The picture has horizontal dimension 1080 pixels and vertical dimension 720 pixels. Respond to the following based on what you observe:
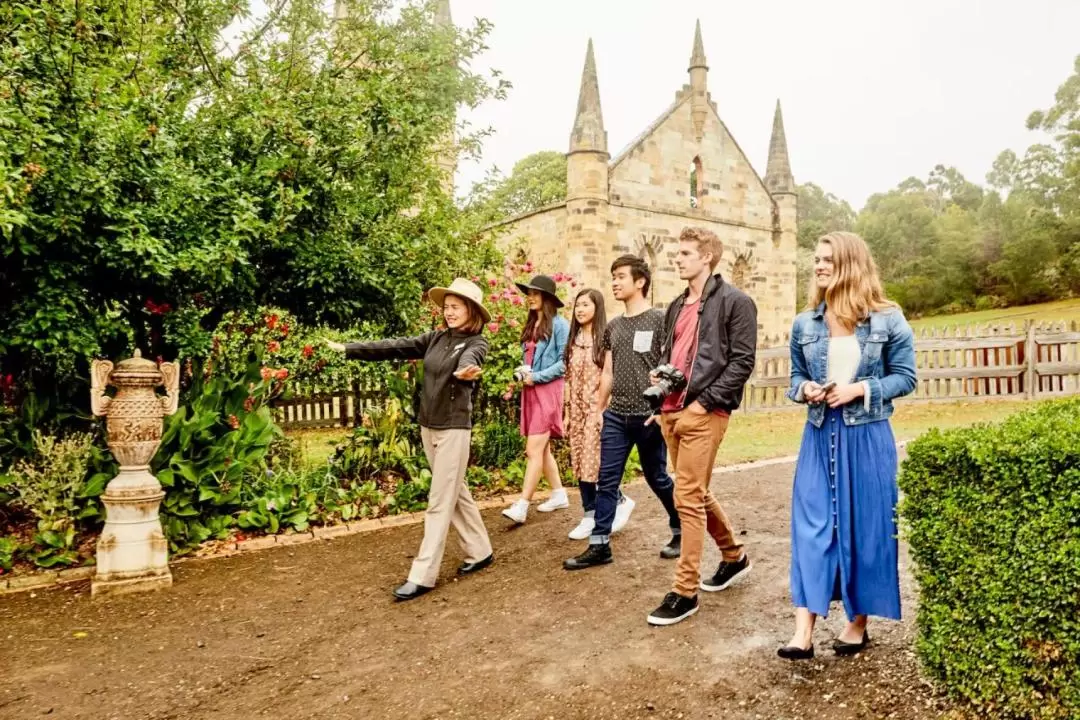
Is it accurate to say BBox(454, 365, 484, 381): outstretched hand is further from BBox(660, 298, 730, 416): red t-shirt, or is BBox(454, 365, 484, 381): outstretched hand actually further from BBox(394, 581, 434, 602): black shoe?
BBox(394, 581, 434, 602): black shoe

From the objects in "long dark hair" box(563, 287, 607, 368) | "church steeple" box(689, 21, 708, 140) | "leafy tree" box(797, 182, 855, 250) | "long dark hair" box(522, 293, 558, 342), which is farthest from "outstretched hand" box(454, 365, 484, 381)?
"leafy tree" box(797, 182, 855, 250)

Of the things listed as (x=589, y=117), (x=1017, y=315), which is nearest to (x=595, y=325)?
(x=589, y=117)

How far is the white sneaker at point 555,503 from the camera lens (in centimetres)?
657

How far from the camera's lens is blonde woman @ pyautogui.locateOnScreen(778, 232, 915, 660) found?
3.28 m

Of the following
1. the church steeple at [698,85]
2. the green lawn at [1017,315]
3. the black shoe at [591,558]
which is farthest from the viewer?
the green lawn at [1017,315]

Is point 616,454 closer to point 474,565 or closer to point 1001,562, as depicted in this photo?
point 474,565

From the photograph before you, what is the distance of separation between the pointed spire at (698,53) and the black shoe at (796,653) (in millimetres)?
22909

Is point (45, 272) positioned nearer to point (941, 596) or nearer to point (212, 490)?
point (212, 490)

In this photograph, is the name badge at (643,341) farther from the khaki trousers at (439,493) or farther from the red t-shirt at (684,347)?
the khaki trousers at (439,493)

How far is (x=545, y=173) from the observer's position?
42.3m

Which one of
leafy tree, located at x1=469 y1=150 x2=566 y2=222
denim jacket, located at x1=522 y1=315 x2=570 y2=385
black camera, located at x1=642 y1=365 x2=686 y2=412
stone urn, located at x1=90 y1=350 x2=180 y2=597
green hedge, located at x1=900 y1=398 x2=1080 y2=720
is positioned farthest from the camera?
leafy tree, located at x1=469 y1=150 x2=566 y2=222

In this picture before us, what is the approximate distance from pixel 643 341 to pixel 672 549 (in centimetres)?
148

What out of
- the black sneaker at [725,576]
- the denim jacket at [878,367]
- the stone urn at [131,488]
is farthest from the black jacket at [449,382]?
the denim jacket at [878,367]

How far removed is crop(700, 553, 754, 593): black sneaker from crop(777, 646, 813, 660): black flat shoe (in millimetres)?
990
